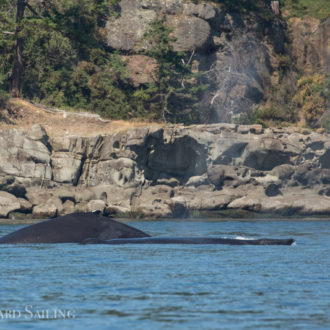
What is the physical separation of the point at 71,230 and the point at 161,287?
6657 mm

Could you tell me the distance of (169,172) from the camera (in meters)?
50.3

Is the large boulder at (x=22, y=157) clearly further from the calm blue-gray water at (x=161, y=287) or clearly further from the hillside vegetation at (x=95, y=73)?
the calm blue-gray water at (x=161, y=287)

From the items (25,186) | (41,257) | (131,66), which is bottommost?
(25,186)

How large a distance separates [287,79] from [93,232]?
5628 centimetres

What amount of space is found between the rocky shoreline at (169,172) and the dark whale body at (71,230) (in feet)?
76.7

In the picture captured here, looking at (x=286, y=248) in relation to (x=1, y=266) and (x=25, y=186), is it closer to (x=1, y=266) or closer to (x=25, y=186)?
(x=1, y=266)

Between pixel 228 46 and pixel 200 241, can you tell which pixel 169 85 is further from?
pixel 200 241

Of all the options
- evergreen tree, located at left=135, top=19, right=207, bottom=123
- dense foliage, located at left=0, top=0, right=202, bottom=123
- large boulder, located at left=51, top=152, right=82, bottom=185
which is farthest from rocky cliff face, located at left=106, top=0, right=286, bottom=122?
large boulder, located at left=51, top=152, right=82, bottom=185

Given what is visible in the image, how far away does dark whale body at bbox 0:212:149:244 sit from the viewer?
669 inches

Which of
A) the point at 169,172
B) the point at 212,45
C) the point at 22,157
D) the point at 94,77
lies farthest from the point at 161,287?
the point at 212,45

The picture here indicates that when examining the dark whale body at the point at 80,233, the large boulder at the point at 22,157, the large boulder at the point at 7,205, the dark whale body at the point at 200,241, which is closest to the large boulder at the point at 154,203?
the large boulder at the point at 22,157

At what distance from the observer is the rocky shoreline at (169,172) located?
4406 centimetres

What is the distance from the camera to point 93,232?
17.3 meters

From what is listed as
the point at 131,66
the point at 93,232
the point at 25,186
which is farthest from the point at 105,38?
the point at 93,232
